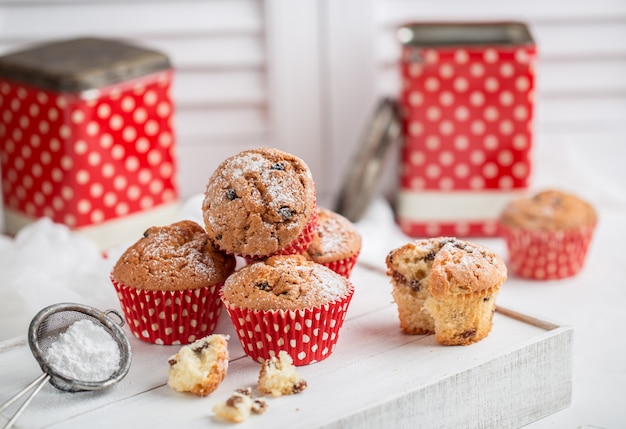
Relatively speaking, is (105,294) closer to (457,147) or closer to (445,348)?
(445,348)

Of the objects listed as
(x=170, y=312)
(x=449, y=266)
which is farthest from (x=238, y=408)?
(x=449, y=266)

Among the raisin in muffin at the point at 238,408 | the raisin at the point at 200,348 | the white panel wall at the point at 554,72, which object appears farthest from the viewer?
the white panel wall at the point at 554,72

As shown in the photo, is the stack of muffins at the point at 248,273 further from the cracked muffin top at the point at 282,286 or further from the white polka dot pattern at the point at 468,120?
the white polka dot pattern at the point at 468,120

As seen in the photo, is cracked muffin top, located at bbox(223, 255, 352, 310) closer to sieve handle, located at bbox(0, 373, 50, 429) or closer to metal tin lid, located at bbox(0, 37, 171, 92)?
sieve handle, located at bbox(0, 373, 50, 429)

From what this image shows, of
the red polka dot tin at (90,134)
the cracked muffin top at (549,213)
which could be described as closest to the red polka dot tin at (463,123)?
the cracked muffin top at (549,213)

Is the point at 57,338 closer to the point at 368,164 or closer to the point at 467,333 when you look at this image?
the point at 467,333

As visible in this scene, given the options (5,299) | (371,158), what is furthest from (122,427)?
(371,158)
